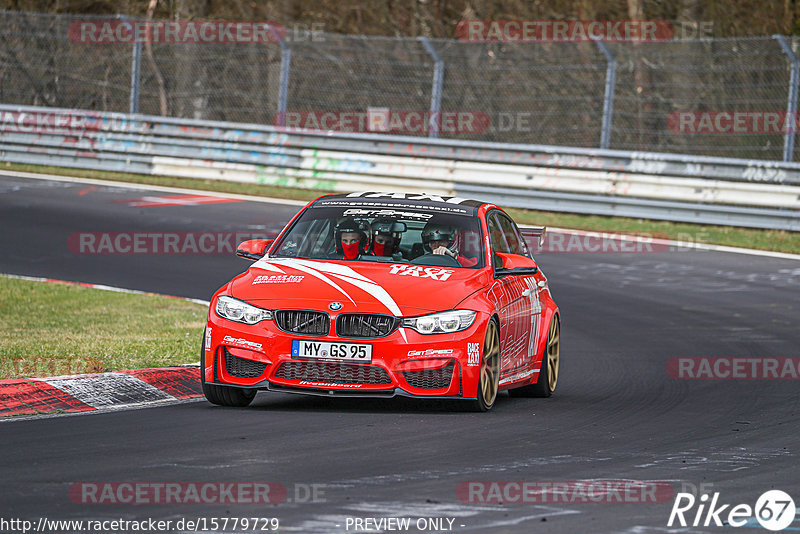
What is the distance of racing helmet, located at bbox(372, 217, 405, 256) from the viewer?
973cm

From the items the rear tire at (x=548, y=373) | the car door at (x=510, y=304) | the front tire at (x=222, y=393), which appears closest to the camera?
the front tire at (x=222, y=393)

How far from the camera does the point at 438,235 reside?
9.86m

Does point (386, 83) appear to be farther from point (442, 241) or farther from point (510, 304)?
point (510, 304)

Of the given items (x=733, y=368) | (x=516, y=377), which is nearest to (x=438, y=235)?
(x=516, y=377)

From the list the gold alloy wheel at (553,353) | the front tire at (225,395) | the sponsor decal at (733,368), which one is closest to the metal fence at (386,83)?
the sponsor decal at (733,368)

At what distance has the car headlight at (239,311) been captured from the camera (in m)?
8.73

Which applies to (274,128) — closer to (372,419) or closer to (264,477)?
(372,419)

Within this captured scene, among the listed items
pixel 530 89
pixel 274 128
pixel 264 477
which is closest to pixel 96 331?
pixel 264 477

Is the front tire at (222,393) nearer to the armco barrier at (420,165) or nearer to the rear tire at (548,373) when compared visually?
the rear tire at (548,373)

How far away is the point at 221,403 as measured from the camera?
9.02 meters

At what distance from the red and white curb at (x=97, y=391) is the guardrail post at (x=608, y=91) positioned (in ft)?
44.4

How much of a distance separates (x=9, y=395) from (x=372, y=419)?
225 centimetres

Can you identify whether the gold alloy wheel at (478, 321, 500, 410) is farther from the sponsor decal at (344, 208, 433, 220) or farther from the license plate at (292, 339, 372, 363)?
the sponsor decal at (344, 208, 433, 220)

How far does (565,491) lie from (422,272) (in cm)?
309
